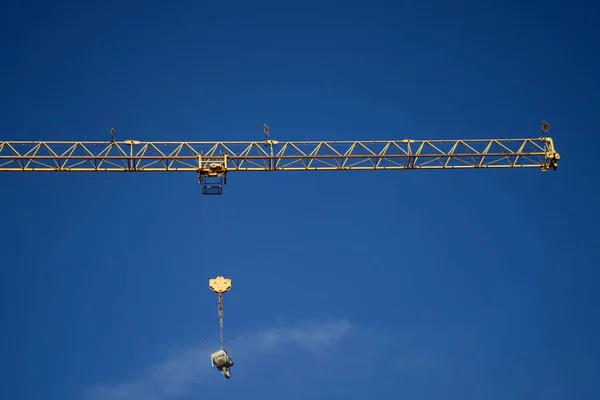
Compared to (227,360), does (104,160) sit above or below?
above

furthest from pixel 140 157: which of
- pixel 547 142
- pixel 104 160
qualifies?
pixel 547 142

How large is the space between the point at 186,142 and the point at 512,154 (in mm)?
24232

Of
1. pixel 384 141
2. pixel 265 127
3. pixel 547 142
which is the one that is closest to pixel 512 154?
pixel 547 142

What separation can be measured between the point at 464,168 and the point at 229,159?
17552 millimetres

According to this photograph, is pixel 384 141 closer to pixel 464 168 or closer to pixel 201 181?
pixel 464 168

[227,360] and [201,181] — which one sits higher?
[201,181]

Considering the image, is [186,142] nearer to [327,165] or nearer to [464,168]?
[327,165]

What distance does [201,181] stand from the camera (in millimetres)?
82188

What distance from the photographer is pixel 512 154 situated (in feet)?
279

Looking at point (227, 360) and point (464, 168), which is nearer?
point (227, 360)

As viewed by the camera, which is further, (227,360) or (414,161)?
(414,161)

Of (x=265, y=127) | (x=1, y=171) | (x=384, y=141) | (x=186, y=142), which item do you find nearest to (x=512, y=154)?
(x=384, y=141)

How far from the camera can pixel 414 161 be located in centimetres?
8488

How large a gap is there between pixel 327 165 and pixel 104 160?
1628cm
